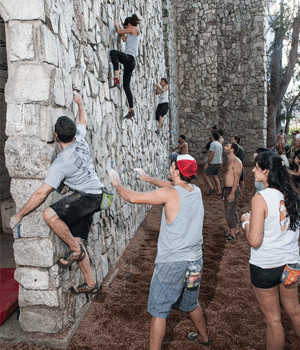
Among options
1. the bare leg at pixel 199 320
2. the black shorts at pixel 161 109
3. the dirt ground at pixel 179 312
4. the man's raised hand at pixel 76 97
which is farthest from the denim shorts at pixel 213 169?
the bare leg at pixel 199 320

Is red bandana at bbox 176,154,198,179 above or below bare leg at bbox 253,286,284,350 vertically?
above

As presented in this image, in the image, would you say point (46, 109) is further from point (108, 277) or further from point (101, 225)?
point (108, 277)

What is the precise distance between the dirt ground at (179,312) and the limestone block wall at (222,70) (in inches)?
423

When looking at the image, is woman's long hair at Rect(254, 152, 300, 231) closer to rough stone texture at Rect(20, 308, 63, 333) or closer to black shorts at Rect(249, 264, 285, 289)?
black shorts at Rect(249, 264, 285, 289)

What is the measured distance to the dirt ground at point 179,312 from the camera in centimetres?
334

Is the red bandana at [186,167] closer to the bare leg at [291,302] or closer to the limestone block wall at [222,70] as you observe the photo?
the bare leg at [291,302]

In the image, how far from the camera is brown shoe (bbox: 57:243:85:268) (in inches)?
125

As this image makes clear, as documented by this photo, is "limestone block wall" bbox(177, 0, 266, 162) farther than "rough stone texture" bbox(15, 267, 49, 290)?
Yes

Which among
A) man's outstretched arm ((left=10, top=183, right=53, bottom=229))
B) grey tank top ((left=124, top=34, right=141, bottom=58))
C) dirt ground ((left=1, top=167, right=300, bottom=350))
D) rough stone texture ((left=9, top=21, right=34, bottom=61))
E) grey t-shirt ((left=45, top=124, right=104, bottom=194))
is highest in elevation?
grey tank top ((left=124, top=34, right=141, bottom=58))

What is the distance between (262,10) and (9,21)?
15.0 meters

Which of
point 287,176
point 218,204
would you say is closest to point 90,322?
point 287,176

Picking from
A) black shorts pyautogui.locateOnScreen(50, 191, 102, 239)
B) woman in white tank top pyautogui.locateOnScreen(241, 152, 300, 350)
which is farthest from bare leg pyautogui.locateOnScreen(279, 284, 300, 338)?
black shorts pyautogui.locateOnScreen(50, 191, 102, 239)

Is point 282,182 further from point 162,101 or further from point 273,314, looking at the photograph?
point 162,101

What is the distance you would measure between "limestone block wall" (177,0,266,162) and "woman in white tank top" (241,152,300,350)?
13.6m
